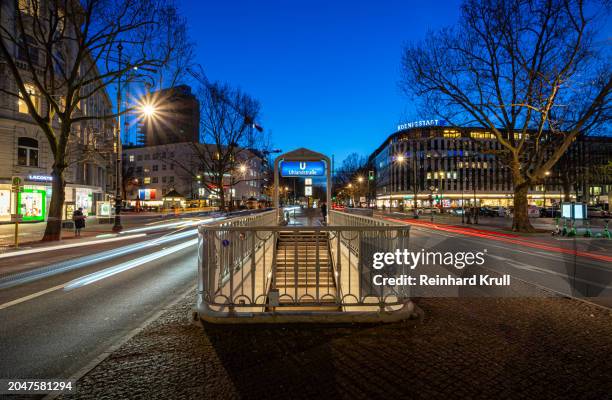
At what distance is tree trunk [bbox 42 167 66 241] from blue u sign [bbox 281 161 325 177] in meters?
11.9

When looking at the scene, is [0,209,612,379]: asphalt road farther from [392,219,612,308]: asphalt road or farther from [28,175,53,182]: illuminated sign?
[28,175,53,182]: illuminated sign

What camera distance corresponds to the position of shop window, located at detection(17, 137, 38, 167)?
27.7 meters

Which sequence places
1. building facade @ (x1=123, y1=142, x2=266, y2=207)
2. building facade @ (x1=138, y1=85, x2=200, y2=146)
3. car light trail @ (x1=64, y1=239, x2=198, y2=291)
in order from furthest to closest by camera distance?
building facade @ (x1=138, y1=85, x2=200, y2=146) → building facade @ (x1=123, y1=142, x2=266, y2=207) → car light trail @ (x1=64, y1=239, x2=198, y2=291)

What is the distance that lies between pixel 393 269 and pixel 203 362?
124 inches

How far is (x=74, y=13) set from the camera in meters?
15.1

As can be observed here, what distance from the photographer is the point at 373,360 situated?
377cm

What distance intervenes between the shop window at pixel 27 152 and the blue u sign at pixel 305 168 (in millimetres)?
26779

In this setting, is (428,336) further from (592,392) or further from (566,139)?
(566,139)

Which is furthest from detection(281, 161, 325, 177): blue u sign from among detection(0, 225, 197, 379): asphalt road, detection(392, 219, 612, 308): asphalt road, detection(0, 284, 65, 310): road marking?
detection(0, 284, 65, 310): road marking

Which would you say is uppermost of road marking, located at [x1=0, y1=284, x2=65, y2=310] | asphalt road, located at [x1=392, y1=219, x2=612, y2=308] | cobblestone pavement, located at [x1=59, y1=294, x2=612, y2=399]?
cobblestone pavement, located at [x1=59, y1=294, x2=612, y2=399]

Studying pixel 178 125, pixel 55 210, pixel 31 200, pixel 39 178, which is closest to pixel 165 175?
pixel 178 125

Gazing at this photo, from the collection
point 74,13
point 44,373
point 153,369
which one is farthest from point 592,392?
point 74,13

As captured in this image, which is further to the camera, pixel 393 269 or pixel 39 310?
pixel 39 310

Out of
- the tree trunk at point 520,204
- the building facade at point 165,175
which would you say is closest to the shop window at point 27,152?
the tree trunk at point 520,204
